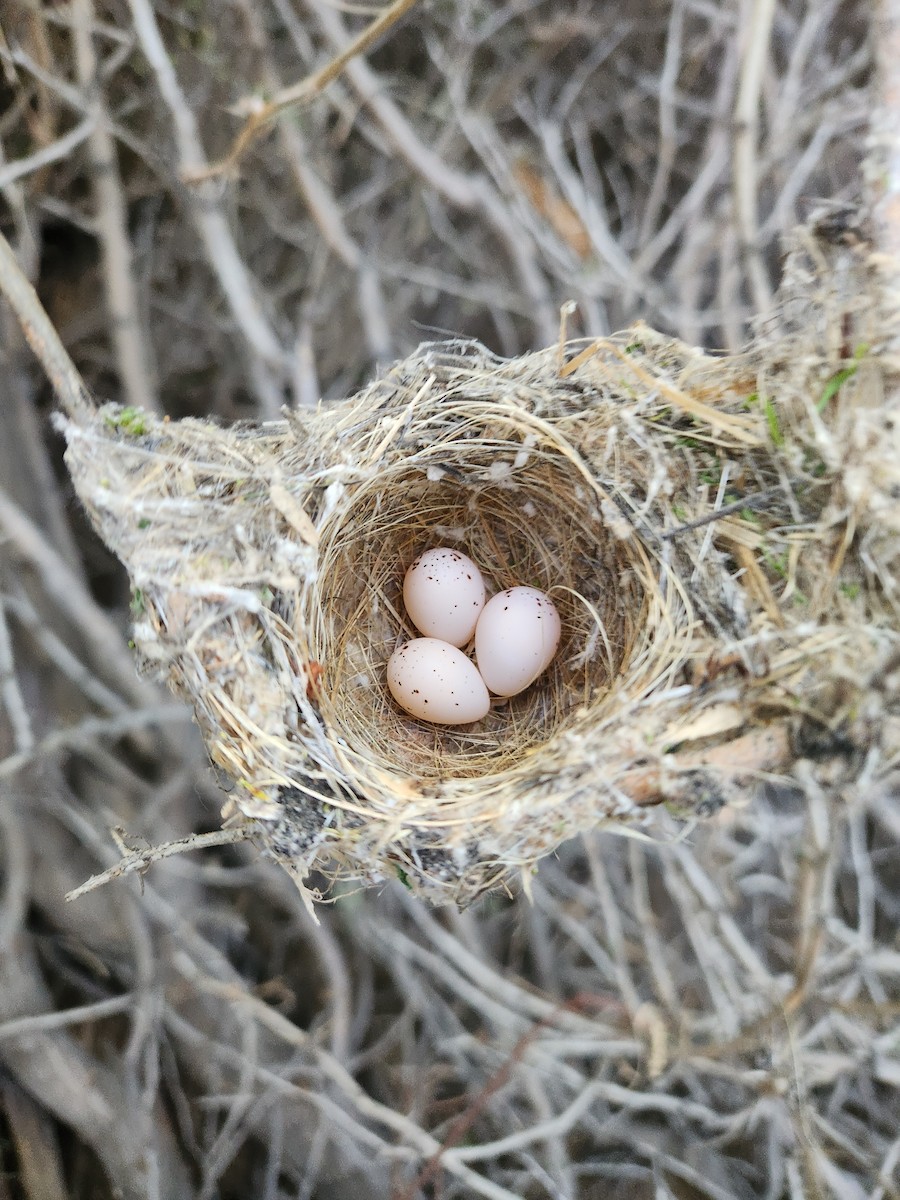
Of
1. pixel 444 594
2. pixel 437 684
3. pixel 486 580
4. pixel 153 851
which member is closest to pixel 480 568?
pixel 486 580

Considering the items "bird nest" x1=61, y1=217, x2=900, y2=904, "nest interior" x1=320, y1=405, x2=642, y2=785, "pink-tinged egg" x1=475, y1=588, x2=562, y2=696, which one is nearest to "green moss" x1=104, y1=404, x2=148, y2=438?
"bird nest" x1=61, y1=217, x2=900, y2=904

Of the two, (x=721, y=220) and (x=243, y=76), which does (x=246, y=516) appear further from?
(x=721, y=220)

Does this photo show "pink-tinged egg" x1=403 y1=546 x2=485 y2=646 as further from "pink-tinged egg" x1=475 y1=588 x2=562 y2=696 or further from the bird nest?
the bird nest

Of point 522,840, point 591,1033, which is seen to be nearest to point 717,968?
point 591,1033

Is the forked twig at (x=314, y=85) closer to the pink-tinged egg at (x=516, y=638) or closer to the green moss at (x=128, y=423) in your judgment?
the green moss at (x=128, y=423)

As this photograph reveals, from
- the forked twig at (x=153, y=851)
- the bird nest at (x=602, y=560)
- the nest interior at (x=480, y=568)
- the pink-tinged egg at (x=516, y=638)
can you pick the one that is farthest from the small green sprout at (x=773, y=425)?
the forked twig at (x=153, y=851)

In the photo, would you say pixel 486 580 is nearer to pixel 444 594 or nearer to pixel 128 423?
pixel 444 594
